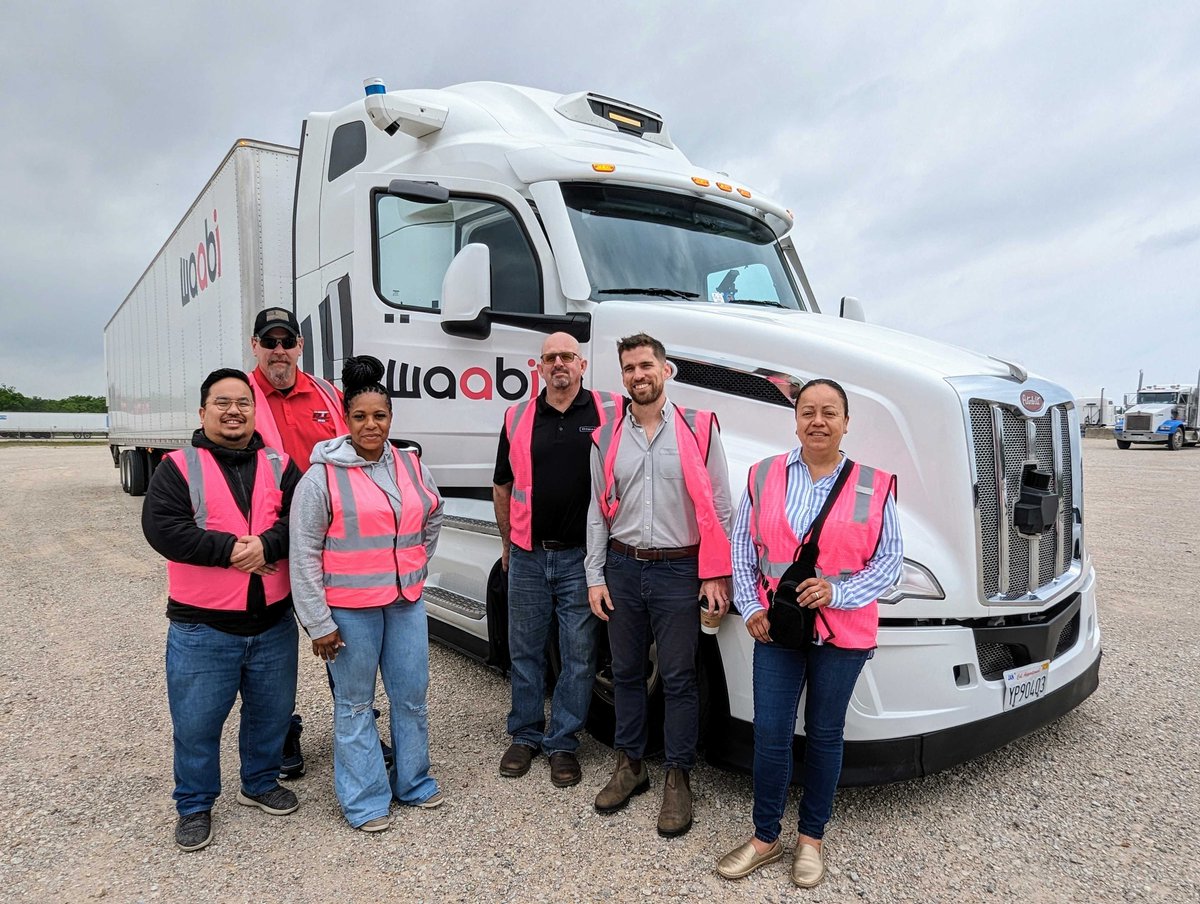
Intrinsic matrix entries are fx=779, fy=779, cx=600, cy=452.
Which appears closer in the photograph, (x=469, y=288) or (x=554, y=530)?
(x=554, y=530)

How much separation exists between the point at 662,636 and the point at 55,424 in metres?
67.3

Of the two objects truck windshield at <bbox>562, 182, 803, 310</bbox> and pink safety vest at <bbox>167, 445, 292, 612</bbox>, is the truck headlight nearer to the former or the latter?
truck windshield at <bbox>562, 182, 803, 310</bbox>

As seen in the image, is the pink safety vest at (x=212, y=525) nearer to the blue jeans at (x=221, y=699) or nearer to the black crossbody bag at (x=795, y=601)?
the blue jeans at (x=221, y=699)

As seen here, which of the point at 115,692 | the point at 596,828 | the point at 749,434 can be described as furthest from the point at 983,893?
the point at 115,692

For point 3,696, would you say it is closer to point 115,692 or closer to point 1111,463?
point 115,692

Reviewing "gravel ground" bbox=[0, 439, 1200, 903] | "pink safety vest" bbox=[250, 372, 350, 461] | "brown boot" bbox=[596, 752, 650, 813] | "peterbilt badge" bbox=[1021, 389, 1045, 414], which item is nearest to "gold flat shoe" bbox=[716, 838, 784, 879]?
"gravel ground" bbox=[0, 439, 1200, 903]

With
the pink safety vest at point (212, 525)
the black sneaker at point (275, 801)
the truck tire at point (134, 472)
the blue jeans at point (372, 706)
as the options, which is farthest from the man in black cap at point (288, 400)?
the truck tire at point (134, 472)

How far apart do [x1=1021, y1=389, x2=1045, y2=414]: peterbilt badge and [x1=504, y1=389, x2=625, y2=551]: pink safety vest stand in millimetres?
1771

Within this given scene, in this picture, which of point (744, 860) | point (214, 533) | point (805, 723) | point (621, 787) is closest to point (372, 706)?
point (214, 533)

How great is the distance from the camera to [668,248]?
4.48 meters

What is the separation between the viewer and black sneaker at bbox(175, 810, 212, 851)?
3027mm

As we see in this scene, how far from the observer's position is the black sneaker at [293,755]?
11.8 ft

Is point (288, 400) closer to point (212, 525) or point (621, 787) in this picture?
point (212, 525)

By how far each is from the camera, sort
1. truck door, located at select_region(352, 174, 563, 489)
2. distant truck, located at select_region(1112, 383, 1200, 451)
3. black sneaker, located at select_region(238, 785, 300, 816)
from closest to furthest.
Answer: black sneaker, located at select_region(238, 785, 300, 816), truck door, located at select_region(352, 174, 563, 489), distant truck, located at select_region(1112, 383, 1200, 451)
